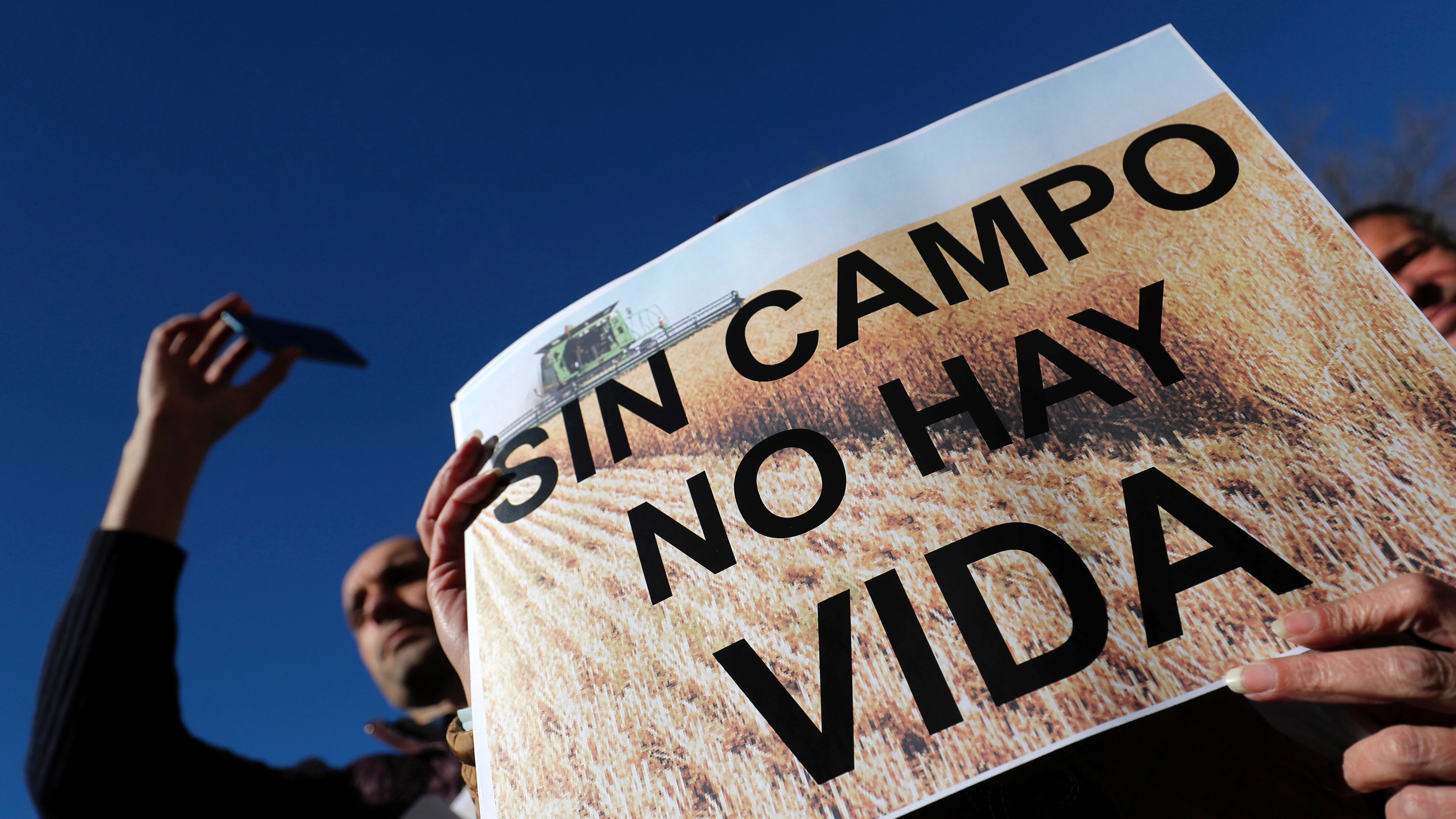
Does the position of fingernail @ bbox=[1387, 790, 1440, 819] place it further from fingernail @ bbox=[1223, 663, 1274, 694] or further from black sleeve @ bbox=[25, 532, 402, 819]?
black sleeve @ bbox=[25, 532, 402, 819]

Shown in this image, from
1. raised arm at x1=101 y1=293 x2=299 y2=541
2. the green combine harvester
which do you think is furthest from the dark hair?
raised arm at x1=101 y1=293 x2=299 y2=541

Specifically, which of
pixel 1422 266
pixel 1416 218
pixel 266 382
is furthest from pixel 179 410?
pixel 1416 218

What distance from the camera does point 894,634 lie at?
1.52 feet

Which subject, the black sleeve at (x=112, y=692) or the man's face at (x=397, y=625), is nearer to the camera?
the black sleeve at (x=112, y=692)

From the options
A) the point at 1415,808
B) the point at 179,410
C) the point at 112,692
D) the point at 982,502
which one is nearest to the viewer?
the point at 1415,808

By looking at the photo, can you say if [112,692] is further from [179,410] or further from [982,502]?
[982,502]

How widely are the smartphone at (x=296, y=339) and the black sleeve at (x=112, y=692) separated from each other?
0.31 m

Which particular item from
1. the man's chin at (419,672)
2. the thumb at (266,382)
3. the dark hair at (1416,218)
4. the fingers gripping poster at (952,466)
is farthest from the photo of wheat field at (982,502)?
the man's chin at (419,672)

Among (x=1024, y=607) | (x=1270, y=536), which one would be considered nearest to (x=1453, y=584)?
(x=1270, y=536)

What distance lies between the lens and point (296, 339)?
754 mm

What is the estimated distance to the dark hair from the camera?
791mm

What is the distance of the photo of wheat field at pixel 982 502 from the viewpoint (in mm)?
421

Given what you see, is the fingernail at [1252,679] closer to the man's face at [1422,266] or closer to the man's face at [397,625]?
the man's face at [1422,266]

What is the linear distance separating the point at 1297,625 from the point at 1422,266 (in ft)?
1.89
